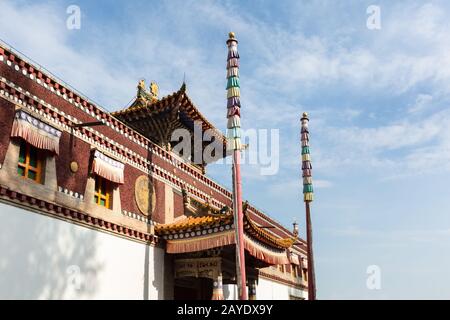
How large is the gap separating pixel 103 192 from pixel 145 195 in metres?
1.84

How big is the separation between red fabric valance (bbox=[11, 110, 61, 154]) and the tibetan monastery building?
0.08ft

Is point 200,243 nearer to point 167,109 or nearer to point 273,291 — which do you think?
point 167,109

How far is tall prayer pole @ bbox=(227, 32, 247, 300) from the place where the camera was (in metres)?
13.0

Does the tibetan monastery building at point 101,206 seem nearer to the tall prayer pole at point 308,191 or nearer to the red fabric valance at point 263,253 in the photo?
the red fabric valance at point 263,253

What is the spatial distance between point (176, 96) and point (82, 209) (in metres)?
5.52

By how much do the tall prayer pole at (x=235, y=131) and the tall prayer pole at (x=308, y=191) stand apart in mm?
6089

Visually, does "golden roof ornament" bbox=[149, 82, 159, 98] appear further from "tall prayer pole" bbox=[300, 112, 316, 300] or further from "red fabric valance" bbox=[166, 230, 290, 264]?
"red fabric valance" bbox=[166, 230, 290, 264]

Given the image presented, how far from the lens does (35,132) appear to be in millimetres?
10984

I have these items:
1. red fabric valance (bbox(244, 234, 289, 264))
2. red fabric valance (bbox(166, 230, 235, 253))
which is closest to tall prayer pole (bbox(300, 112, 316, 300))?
red fabric valance (bbox(244, 234, 289, 264))

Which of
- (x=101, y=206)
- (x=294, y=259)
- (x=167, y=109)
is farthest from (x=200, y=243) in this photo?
(x=294, y=259)
